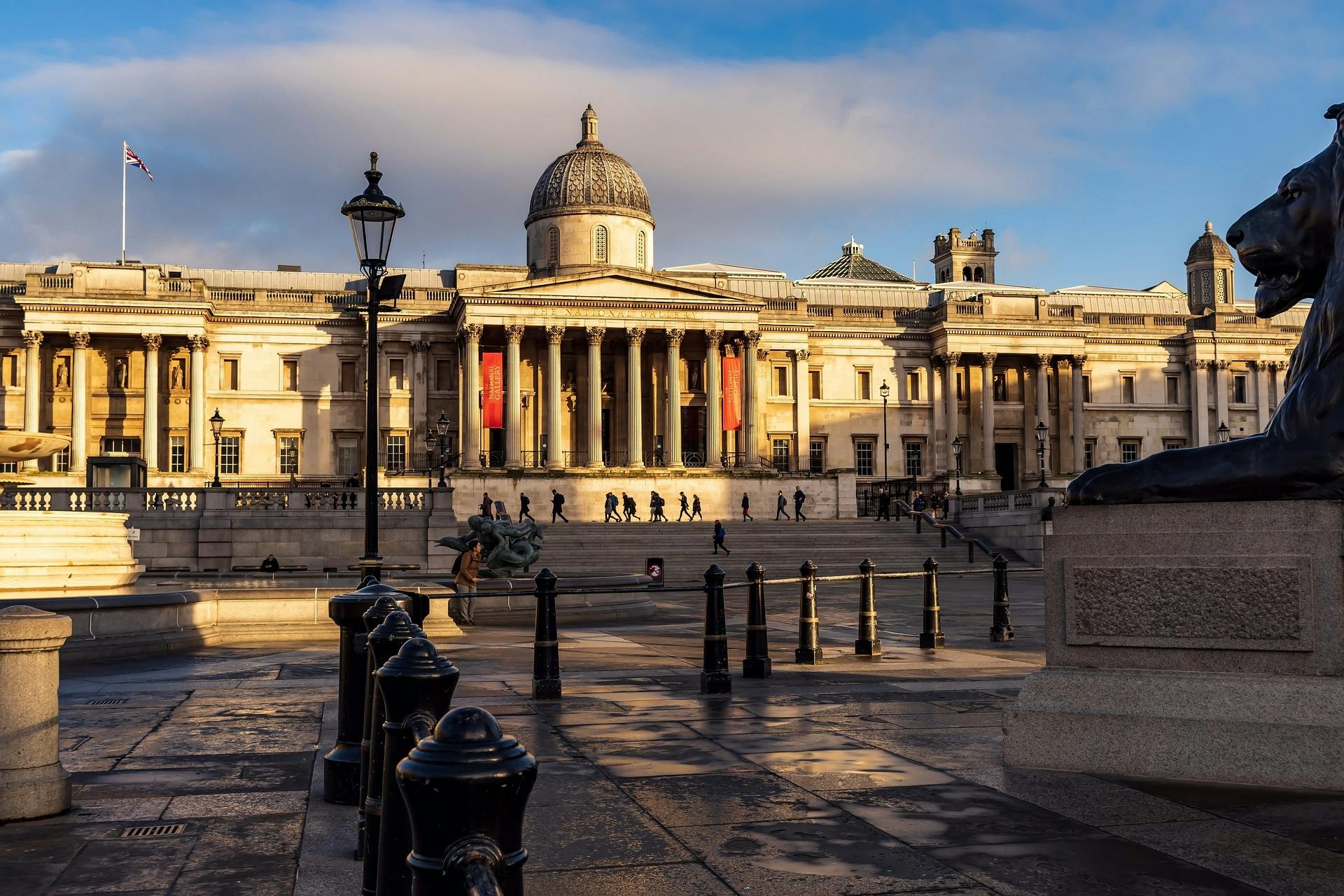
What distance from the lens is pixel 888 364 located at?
8194cm

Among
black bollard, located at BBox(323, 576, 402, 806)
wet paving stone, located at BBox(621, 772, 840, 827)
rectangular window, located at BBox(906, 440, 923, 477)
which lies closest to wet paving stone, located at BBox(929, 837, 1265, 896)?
wet paving stone, located at BBox(621, 772, 840, 827)

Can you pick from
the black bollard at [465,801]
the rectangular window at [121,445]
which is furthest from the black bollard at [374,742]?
the rectangular window at [121,445]

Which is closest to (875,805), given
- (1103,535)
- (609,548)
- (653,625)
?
(1103,535)

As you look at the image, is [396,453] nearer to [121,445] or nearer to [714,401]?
[121,445]

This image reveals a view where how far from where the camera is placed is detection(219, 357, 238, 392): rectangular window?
2965 inches

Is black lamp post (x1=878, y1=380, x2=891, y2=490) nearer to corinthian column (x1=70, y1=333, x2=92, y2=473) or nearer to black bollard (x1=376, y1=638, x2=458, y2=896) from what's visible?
corinthian column (x1=70, y1=333, x2=92, y2=473)

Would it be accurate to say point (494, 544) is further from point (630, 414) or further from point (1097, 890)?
point (630, 414)

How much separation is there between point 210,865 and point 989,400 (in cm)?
7693

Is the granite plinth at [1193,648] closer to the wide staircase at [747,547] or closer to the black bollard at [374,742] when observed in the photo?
the black bollard at [374,742]

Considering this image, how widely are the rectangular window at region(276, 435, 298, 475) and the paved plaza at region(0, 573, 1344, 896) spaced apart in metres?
64.6

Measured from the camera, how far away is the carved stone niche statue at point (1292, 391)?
749 centimetres

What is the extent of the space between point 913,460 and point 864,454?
304 centimetres

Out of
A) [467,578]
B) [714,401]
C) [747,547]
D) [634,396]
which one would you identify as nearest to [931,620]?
[467,578]

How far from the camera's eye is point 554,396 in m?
71.5
